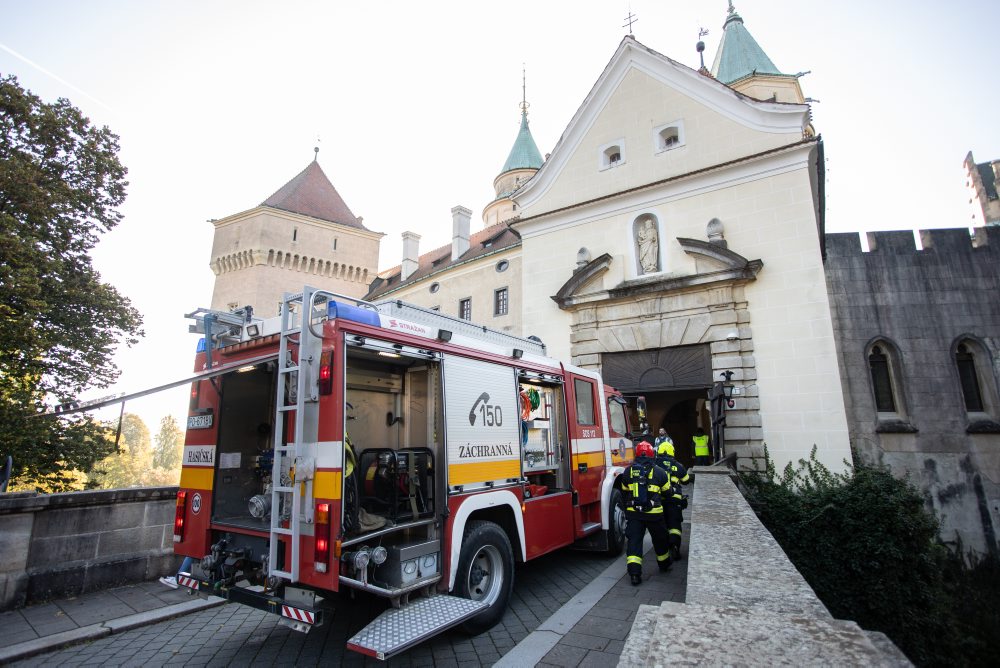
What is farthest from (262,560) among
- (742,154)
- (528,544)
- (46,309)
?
(742,154)

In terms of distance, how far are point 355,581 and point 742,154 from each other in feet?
49.4

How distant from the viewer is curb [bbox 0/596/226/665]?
4637 millimetres

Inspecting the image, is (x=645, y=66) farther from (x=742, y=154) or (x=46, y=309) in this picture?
(x=46, y=309)

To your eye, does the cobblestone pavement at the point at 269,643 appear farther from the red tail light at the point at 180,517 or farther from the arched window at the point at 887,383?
the arched window at the point at 887,383

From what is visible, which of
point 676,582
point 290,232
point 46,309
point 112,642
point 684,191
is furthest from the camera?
point 290,232

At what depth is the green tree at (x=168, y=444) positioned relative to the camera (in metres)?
95.3

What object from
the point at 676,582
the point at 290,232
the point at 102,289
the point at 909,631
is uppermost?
the point at 290,232

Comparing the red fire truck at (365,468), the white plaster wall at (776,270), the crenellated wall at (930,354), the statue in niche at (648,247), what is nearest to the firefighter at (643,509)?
the red fire truck at (365,468)

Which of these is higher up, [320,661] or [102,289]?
[102,289]

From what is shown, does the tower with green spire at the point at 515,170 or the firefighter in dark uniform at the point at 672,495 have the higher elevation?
the tower with green spire at the point at 515,170

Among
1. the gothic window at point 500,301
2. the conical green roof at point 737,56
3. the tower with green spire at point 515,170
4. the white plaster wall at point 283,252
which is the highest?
the tower with green spire at point 515,170

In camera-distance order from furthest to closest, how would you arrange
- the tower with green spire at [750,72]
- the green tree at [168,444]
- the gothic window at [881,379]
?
the green tree at [168,444] → the tower with green spire at [750,72] → the gothic window at [881,379]

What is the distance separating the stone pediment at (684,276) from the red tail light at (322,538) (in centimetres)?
1255

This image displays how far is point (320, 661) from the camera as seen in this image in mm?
4547
